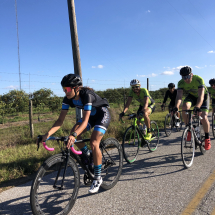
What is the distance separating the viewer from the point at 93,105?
10.1ft

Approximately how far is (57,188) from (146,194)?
1.41 m

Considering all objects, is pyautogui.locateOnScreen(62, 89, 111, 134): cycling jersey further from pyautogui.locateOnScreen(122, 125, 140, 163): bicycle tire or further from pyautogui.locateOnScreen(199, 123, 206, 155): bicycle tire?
pyautogui.locateOnScreen(199, 123, 206, 155): bicycle tire

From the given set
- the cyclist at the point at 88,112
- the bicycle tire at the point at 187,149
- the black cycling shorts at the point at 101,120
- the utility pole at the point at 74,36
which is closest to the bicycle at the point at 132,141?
the bicycle tire at the point at 187,149

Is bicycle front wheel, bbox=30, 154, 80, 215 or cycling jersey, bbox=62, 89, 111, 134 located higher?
cycling jersey, bbox=62, 89, 111, 134

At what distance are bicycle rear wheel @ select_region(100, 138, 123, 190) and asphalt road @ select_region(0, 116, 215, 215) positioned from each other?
135 mm

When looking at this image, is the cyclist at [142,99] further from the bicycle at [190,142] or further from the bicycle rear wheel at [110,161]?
the bicycle rear wheel at [110,161]

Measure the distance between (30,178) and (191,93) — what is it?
4613 millimetres

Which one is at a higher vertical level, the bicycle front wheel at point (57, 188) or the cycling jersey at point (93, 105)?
the cycling jersey at point (93, 105)

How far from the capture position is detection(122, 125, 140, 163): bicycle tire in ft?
14.6

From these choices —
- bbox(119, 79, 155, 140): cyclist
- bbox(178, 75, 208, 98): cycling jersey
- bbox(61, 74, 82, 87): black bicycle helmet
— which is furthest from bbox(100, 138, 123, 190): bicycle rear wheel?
bbox(178, 75, 208, 98): cycling jersey

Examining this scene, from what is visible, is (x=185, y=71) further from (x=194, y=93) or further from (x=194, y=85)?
(x=194, y=93)

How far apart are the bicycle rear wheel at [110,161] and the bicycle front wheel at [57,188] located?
75 cm

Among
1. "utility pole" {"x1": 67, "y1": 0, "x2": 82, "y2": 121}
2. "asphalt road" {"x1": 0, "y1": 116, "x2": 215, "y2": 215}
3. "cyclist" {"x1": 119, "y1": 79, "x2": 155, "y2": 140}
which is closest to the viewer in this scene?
"asphalt road" {"x1": 0, "y1": 116, "x2": 215, "y2": 215}

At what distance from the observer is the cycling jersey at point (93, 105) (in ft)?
9.45
